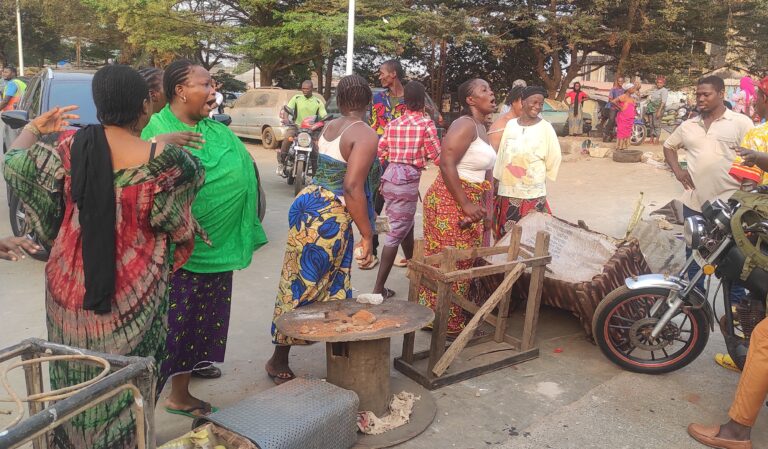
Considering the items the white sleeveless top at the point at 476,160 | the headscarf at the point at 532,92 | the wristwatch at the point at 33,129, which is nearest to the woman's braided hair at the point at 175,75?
the wristwatch at the point at 33,129

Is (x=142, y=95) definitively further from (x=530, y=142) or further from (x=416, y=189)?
(x=530, y=142)

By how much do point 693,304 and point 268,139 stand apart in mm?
13540

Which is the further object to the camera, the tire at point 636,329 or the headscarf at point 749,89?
the headscarf at point 749,89

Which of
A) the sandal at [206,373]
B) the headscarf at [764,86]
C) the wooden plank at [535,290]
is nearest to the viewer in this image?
the sandal at [206,373]

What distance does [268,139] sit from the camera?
16328 mm

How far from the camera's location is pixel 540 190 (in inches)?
223

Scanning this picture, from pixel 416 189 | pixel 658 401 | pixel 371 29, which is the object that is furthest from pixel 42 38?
pixel 658 401

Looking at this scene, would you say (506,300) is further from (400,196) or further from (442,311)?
(400,196)

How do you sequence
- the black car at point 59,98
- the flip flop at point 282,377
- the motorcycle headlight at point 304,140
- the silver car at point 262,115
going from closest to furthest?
1. the flip flop at point 282,377
2. the black car at point 59,98
3. the motorcycle headlight at point 304,140
4. the silver car at point 262,115

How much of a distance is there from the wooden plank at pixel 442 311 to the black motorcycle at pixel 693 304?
1075mm

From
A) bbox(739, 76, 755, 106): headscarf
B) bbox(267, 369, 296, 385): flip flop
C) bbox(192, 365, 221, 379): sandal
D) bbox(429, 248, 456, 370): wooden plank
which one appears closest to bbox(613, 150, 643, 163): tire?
bbox(739, 76, 755, 106): headscarf

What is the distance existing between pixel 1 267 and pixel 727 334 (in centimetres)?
612

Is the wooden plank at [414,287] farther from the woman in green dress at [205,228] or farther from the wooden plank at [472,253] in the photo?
the woman in green dress at [205,228]

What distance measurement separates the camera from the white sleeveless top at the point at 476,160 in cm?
453
